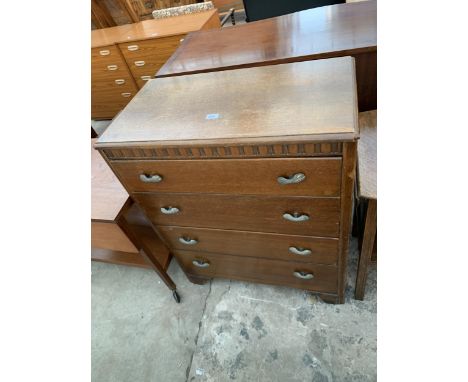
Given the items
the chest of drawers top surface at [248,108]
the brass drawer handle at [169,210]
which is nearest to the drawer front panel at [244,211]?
the brass drawer handle at [169,210]

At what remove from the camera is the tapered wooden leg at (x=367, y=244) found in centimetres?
89

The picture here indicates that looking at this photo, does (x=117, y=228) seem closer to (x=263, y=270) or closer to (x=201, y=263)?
(x=201, y=263)

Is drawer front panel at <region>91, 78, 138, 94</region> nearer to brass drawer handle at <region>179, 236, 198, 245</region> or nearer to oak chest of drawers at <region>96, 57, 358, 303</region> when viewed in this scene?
oak chest of drawers at <region>96, 57, 358, 303</region>

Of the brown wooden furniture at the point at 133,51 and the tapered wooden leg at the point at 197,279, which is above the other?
the brown wooden furniture at the point at 133,51

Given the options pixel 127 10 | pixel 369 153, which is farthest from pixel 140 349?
pixel 127 10

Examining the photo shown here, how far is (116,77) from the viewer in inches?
101

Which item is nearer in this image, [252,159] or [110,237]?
[252,159]

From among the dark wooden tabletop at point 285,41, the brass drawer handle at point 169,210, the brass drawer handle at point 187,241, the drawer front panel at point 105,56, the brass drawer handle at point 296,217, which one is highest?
the dark wooden tabletop at point 285,41

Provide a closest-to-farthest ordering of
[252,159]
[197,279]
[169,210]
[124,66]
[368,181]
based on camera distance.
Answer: [252,159] → [368,181] → [169,210] → [197,279] → [124,66]

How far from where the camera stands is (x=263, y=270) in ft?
3.84

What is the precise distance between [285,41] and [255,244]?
853 millimetres

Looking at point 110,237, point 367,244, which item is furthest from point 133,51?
point 367,244

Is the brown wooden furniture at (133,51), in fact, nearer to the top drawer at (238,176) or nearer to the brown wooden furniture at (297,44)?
the brown wooden furniture at (297,44)

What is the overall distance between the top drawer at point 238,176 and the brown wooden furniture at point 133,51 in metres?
Result: 1.74
